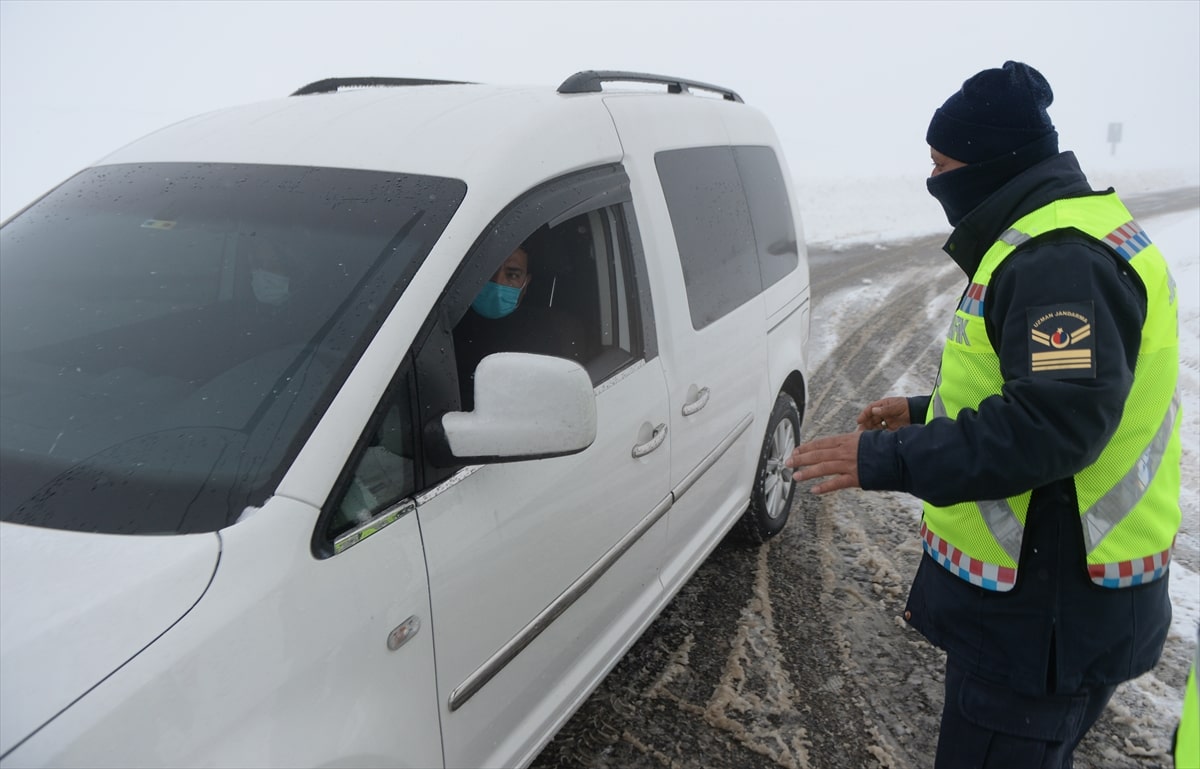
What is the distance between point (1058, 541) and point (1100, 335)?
457 millimetres

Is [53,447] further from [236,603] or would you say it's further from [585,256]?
[585,256]

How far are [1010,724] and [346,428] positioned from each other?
5.15 feet

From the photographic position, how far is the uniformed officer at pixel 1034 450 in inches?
64.7

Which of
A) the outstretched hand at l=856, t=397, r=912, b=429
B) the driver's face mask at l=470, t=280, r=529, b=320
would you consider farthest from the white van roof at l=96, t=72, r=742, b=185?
the outstretched hand at l=856, t=397, r=912, b=429

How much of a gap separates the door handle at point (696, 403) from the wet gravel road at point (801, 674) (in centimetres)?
101

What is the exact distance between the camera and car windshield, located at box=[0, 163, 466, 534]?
1627 mm

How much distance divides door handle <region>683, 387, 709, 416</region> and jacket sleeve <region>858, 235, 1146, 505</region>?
116cm

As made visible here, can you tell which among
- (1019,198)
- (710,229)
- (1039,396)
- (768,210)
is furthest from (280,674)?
(768,210)

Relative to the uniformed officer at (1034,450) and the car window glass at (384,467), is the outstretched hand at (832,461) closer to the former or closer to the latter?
the uniformed officer at (1034,450)

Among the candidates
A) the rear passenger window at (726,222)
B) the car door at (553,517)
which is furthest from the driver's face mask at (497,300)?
the rear passenger window at (726,222)

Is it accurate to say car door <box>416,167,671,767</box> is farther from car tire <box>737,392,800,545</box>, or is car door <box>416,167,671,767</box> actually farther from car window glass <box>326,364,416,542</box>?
car tire <box>737,392,800,545</box>

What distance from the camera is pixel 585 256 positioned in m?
2.69

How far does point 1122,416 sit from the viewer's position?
1689 millimetres

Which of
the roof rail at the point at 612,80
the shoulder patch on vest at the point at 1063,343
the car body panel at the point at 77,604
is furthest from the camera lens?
the roof rail at the point at 612,80
